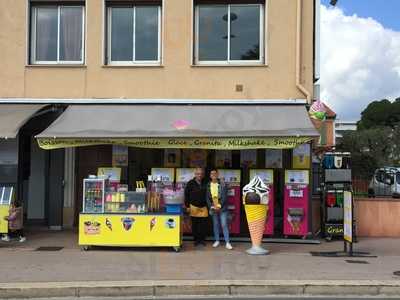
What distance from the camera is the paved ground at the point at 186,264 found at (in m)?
9.35

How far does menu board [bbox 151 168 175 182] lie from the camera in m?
13.5

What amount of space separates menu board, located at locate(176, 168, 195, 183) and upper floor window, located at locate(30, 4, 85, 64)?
12.4 ft

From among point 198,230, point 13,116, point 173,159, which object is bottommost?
point 198,230

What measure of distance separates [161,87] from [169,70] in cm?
44

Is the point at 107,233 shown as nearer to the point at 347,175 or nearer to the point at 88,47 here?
the point at 88,47

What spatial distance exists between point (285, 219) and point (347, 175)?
1.82 meters

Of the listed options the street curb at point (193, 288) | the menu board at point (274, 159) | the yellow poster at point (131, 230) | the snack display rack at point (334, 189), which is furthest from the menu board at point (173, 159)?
the street curb at point (193, 288)

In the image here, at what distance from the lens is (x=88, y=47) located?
1434 centimetres

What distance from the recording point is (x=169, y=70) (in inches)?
558

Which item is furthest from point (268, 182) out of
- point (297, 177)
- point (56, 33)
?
point (56, 33)

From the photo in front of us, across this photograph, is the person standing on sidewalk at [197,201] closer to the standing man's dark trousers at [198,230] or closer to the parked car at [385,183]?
the standing man's dark trousers at [198,230]

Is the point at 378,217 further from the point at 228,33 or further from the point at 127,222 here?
the point at 127,222

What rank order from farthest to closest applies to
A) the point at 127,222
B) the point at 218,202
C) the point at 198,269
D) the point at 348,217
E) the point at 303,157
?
1. the point at 303,157
2. the point at 218,202
3. the point at 127,222
4. the point at 348,217
5. the point at 198,269

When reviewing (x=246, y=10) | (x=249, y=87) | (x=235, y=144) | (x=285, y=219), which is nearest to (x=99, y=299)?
(x=235, y=144)
